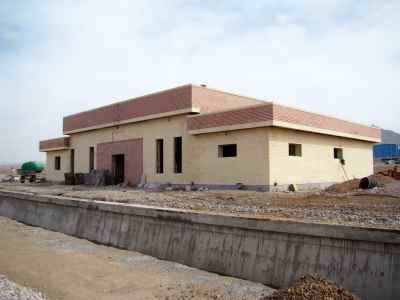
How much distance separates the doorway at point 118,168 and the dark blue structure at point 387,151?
53.3 meters

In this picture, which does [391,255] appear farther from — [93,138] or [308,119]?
[93,138]

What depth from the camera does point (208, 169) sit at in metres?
21.4

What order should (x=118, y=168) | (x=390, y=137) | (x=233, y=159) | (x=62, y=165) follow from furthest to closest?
(x=390, y=137)
(x=62, y=165)
(x=118, y=168)
(x=233, y=159)

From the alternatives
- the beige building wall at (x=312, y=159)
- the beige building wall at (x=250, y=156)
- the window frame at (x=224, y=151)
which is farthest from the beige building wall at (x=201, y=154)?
the beige building wall at (x=312, y=159)

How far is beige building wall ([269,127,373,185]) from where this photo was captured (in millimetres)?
19469

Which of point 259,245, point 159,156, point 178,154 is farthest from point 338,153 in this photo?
point 259,245

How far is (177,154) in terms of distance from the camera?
23812 millimetres

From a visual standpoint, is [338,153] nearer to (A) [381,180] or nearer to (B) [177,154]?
(A) [381,180]

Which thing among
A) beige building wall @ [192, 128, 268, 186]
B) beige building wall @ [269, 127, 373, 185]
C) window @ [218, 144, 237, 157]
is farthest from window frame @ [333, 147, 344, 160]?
beige building wall @ [192, 128, 268, 186]

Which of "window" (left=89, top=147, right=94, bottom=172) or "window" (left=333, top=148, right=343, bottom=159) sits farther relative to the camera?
"window" (left=89, top=147, right=94, bottom=172)

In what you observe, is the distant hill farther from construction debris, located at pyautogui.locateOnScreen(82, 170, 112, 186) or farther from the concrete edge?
the concrete edge

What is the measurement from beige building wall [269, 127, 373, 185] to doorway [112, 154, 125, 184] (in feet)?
42.6

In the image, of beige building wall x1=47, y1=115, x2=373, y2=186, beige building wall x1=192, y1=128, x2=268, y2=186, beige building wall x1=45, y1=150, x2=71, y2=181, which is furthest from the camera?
beige building wall x1=45, y1=150, x2=71, y2=181

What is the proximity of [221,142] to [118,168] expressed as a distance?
36.1 feet
